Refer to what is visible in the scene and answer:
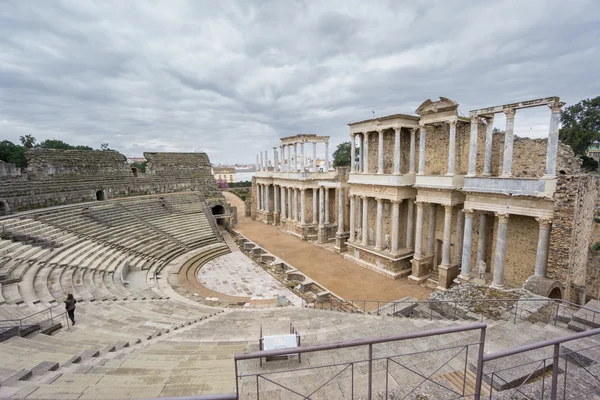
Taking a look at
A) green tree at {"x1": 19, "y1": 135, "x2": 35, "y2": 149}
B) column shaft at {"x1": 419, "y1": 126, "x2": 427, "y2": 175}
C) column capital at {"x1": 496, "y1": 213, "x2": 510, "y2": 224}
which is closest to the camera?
column capital at {"x1": 496, "y1": 213, "x2": 510, "y2": 224}

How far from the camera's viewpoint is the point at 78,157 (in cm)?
2711

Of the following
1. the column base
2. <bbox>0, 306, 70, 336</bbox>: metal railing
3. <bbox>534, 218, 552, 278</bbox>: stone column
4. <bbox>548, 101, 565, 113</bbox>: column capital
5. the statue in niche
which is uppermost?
<bbox>548, 101, 565, 113</bbox>: column capital

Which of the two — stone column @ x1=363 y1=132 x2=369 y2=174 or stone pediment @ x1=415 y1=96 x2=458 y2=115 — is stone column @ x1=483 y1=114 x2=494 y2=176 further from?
stone column @ x1=363 y1=132 x2=369 y2=174

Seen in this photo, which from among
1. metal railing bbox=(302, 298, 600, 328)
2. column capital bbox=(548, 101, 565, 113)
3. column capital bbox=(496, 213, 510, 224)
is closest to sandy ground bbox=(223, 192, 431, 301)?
metal railing bbox=(302, 298, 600, 328)

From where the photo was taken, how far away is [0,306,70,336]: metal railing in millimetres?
7645

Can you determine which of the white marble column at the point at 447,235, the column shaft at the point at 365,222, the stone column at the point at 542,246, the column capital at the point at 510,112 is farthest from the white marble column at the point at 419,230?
the column capital at the point at 510,112

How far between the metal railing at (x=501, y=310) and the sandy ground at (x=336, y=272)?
3.92 metres

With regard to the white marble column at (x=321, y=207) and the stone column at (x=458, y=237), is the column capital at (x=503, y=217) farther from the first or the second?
the white marble column at (x=321, y=207)

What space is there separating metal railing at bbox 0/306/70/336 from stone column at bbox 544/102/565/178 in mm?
17700

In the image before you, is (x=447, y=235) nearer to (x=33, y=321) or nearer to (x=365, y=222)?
(x=365, y=222)

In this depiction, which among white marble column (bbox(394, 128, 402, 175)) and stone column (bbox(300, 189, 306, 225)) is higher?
white marble column (bbox(394, 128, 402, 175))

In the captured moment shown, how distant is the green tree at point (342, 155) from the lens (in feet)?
202

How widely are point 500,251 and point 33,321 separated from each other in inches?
691

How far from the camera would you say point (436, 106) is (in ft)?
51.0
